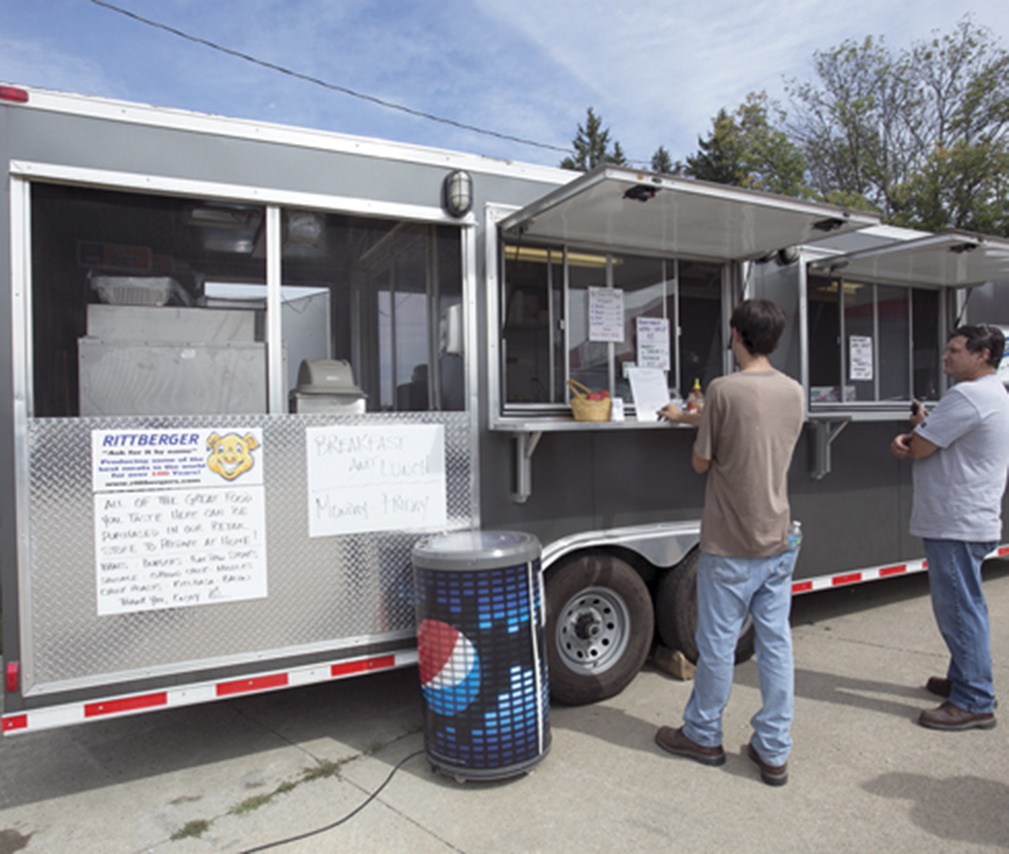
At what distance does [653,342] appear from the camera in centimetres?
439

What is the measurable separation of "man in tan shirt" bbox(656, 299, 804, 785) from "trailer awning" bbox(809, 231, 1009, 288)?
2181mm

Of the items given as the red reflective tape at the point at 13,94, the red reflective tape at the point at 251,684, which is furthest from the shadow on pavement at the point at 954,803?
the red reflective tape at the point at 13,94

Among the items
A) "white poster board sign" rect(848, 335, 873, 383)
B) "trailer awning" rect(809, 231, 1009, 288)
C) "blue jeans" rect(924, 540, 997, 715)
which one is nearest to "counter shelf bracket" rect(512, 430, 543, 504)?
"blue jeans" rect(924, 540, 997, 715)

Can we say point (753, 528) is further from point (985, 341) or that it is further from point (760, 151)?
point (760, 151)

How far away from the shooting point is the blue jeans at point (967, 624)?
337cm

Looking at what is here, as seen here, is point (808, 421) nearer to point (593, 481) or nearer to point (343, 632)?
point (593, 481)

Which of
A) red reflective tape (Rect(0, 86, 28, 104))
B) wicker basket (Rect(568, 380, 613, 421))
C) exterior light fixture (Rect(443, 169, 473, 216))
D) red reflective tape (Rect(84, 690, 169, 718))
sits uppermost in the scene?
red reflective tape (Rect(0, 86, 28, 104))

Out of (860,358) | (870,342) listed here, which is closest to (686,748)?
(860,358)

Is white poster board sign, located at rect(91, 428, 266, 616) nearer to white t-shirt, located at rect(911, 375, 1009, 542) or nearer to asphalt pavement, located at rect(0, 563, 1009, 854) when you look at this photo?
asphalt pavement, located at rect(0, 563, 1009, 854)

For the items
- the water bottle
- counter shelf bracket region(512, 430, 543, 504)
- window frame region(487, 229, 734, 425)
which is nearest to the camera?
the water bottle

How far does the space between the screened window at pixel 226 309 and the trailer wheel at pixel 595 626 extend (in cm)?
112

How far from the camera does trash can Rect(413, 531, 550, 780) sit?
9.62 feet

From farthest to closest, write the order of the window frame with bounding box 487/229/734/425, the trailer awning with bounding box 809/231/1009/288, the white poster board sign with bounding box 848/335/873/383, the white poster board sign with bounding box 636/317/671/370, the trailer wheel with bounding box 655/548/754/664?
the white poster board sign with bounding box 848/335/873/383 → the trailer awning with bounding box 809/231/1009/288 → the white poster board sign with bounding box 636/317/671/370 → the trailer wheel with bounding box 655/548/754/664 → the window frame with bounding box 487/229/734/425

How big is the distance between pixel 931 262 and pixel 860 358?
799 millimetres
